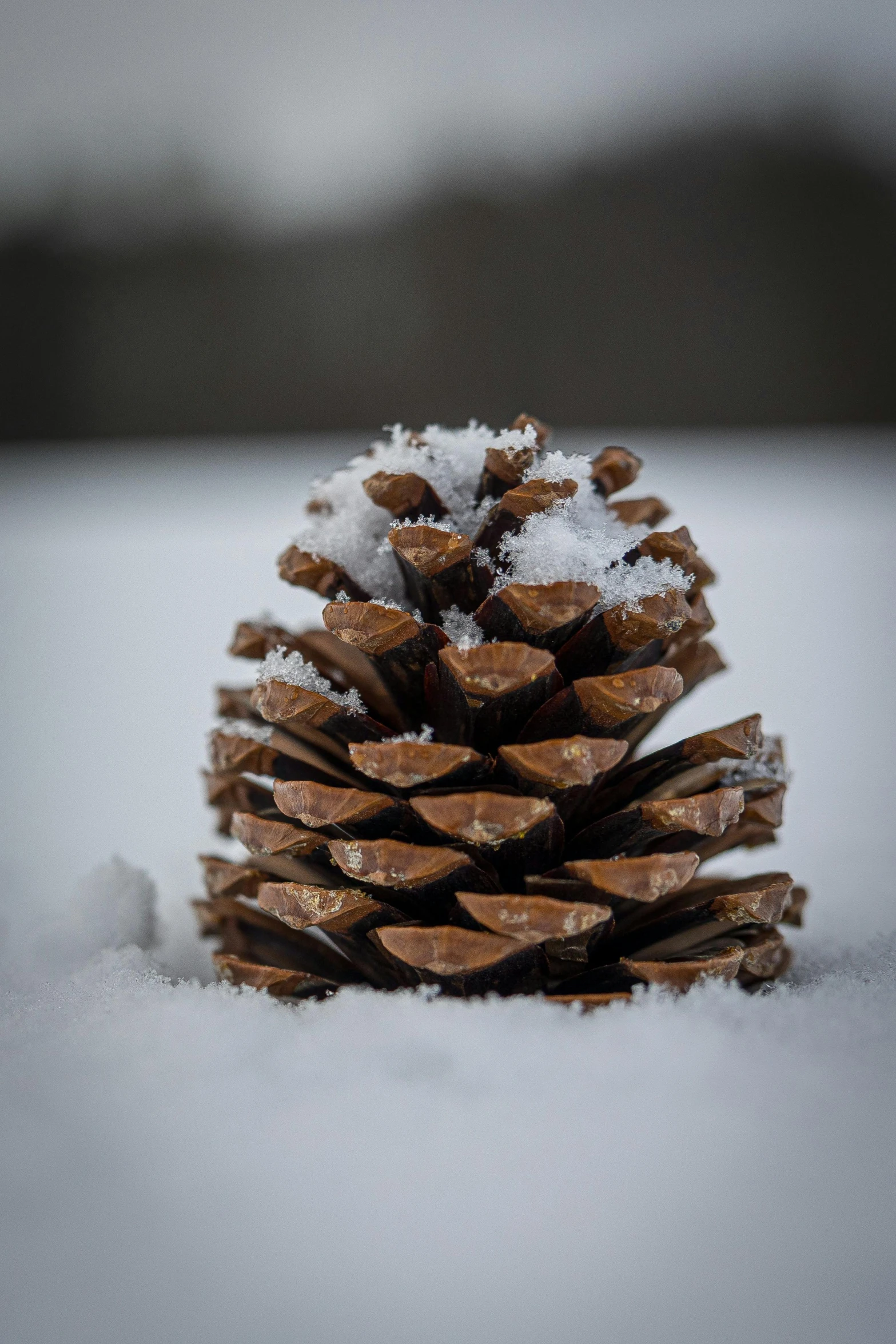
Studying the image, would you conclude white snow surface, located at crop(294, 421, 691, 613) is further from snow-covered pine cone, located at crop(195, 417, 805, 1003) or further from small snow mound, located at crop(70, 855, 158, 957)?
small snow mound, located at crop(70, 855, 158, 957)

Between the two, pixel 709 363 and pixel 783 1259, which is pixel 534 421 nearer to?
pixel 783 1259

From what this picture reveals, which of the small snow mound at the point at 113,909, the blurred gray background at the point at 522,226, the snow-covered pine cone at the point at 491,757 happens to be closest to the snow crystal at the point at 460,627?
the snow-covered pine cone at the point at 491,757

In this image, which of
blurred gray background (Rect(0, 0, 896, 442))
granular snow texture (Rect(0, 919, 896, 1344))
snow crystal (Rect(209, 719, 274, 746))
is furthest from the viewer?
blurred gray background (Rect(0, 0, 896, 442))

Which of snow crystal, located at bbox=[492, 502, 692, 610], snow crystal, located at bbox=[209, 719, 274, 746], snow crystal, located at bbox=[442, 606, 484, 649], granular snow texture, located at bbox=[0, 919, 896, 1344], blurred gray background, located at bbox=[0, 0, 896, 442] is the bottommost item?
granular snow texture, located at bbox=[0, 919, 896, 1344]

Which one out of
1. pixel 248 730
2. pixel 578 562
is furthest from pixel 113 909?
pixel 578 562

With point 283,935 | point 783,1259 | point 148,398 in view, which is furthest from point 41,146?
point 783,1259

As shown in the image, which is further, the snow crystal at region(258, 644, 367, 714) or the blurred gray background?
the blurred gray background

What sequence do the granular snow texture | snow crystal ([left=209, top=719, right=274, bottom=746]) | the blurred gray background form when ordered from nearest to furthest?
1. the granular snow texture
2. snow crystal ([left=209, top=719, right=274, bottom=746])
3. the blurred gray background

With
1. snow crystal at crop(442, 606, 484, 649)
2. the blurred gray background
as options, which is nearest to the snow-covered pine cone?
snow crystal at crop(442, 606, 484, 649)
